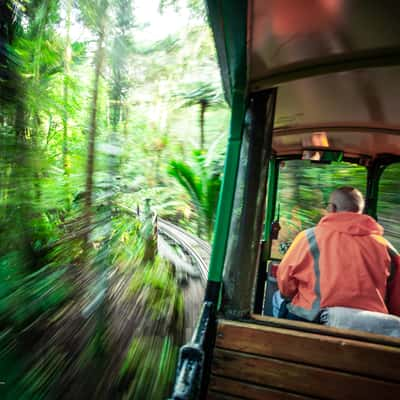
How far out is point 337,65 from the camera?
1.56 meters

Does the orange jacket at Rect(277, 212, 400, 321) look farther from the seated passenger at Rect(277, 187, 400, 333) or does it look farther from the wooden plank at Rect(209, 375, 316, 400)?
the wooden plank at Rect(209, 375, 316, 400)

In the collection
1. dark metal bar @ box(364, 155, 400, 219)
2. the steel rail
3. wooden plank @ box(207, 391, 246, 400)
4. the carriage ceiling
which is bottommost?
the steel rail

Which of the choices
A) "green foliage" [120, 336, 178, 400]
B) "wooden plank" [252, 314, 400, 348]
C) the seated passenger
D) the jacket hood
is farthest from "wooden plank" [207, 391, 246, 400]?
"green foliage" [120, 336, 178, 400]

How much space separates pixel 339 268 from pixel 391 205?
13.3 ft

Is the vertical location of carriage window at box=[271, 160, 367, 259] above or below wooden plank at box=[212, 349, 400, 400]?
above

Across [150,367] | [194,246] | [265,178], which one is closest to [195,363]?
[265,178]

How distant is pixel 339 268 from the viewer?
5.76ft

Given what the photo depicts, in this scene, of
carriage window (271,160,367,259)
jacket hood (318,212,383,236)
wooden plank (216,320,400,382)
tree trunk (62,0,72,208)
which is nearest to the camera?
wooden plank (216,320,400,382)

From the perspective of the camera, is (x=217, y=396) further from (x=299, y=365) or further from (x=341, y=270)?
(x=341, y=270)

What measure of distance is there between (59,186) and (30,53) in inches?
49.4

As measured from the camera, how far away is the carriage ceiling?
48.0 inches

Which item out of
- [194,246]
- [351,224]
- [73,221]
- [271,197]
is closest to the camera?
[351,224]

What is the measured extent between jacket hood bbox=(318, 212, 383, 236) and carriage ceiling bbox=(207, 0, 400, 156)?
29.2 inches

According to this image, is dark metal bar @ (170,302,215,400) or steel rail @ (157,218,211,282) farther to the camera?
steel rail @ (157,218,211,282)
